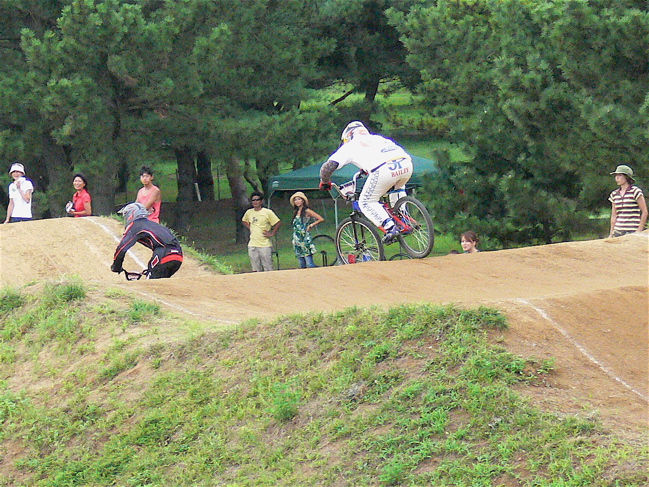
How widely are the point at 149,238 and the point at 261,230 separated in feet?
13.0

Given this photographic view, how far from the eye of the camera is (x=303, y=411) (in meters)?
5.71

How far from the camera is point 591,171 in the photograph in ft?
53.4

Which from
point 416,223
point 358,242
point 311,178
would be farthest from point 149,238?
point 311,178

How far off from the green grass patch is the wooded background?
33.9 ft

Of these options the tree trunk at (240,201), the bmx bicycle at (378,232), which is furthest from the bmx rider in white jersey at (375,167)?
the tree trunk at (240,201)

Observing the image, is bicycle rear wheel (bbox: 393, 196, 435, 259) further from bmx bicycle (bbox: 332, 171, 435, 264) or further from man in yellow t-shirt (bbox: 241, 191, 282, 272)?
man in yellow t-shirt (bbox: 241, 191, 282, 272)

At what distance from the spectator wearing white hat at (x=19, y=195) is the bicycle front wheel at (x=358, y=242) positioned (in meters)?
6.00

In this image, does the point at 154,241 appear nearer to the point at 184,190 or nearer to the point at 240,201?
the point at 240,201

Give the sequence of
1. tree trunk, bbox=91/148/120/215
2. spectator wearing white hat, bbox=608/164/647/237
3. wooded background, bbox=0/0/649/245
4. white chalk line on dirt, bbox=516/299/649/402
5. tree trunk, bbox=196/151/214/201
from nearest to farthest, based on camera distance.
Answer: white chalk line on dirt, bbox=516/299/649/402 < spectator wearing white hat, bbox=608/164/647/237 < wooded background, bbox=0/0/649/245 < tree trunk, bbox=91/148/120/215 < tree trunk, bbox=196/151/214/201

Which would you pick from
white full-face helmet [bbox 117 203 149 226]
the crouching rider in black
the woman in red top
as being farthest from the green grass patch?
the woman in red top

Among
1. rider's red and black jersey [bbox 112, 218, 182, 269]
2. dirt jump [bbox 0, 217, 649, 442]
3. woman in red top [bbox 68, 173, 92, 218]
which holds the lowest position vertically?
dirt jump [bbox 0, 217, 649, 442]

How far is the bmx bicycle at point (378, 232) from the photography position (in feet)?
31.4

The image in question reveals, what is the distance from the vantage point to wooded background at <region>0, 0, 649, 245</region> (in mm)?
15969

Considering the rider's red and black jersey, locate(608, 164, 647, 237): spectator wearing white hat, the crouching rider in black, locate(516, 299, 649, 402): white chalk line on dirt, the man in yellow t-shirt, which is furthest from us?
the man in yellow t-shirt
